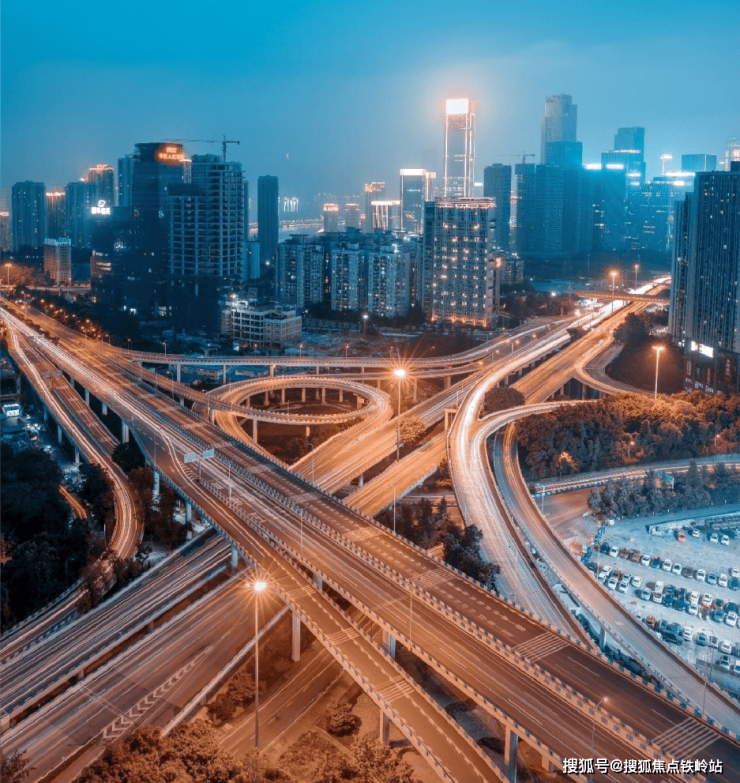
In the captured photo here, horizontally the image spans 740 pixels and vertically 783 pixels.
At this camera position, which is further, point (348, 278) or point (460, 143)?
point (460, 143)

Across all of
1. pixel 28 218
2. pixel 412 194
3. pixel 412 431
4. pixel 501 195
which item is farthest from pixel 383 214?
pixel 412 431

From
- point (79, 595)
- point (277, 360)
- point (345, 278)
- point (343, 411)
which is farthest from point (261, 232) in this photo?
point (79, 595)

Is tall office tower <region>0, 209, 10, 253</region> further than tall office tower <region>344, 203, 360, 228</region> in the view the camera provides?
No

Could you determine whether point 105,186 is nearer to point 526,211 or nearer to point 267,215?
point 267,215

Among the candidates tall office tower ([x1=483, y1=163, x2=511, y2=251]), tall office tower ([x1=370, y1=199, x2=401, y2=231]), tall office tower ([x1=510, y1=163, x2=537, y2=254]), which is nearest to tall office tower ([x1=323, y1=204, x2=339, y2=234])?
tall office tower ([x1=370, y1=199, x2=401, y2=231])

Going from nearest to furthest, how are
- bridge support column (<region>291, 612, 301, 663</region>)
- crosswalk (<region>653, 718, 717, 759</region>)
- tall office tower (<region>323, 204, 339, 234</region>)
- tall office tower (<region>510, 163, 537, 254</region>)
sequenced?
crosswalk (<region>653, 718, 717, 759</region>)
bridge support column (<region>291, 612, 301, 663</region>)
tall office tower (<region>510, 163, 537, 254</region>)
tall office tower (<region>323, 204, 339, 234</region>)

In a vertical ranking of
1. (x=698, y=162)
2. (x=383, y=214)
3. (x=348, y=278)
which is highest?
(x=698, y=162)

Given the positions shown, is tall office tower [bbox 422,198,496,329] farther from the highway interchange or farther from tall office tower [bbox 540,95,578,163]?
tall office tower [bbox 540,95,578,163]
